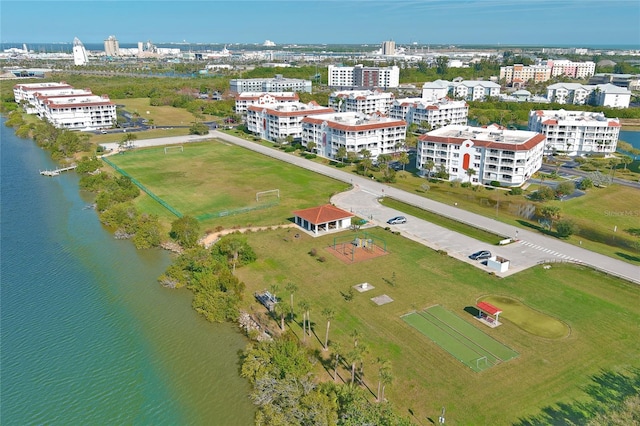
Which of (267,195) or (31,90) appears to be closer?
(267,195)

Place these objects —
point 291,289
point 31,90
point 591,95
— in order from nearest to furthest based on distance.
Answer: point 291,289, point 31,90, point 591,95

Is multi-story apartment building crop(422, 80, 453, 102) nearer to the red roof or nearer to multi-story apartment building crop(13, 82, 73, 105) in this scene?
multi-story apartment building crop(13, 82, 73, 105)

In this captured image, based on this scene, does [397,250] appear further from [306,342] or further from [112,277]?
[112,277]

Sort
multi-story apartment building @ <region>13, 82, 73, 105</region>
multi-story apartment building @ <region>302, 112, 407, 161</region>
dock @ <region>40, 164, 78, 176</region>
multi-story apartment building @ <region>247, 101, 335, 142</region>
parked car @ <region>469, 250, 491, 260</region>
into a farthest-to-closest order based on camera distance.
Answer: multi-story apartment building @ <region>13, 82, 73, 105</region>
multi-story apartment building @ <region>247, 101, 335, 142</region>
multi-story apartment building @ <region>302, 112, 407, 161</region>
dock @ <region>40, 164, 78, 176</region>
parked car @ <region>469, 250, 491, 260</region>

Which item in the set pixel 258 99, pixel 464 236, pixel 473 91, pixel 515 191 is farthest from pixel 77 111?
pixel 473 91

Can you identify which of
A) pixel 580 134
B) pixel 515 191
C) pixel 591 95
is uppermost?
pixel 591 95

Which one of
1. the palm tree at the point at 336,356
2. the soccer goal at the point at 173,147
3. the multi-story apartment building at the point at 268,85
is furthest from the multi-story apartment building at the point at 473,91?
the palm tree at the point at 336,356

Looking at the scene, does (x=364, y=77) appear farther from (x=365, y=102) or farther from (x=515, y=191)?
(x=515, y=191)

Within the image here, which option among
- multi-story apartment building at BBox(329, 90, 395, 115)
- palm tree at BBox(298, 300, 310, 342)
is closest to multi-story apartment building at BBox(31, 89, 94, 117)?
multi-story apartment building at BBox(329, 90, 395, 115)
